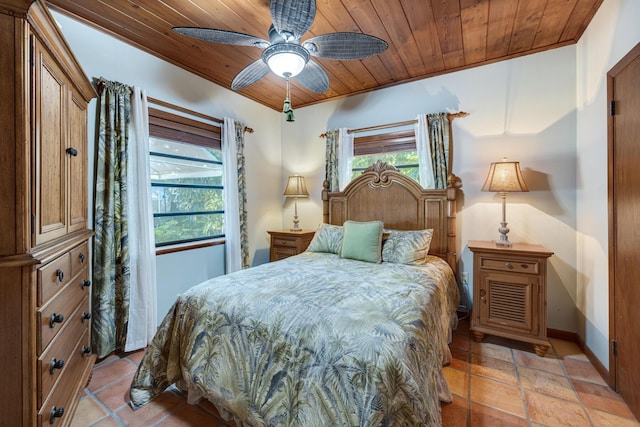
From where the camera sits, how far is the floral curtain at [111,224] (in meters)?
Result: 2.17

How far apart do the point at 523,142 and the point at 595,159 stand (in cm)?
62

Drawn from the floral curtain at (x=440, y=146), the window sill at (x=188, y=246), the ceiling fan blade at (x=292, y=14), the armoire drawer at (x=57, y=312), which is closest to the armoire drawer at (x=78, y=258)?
the armoire drawer at (x=57, y=312)

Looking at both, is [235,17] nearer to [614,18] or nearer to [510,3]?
[510,3]

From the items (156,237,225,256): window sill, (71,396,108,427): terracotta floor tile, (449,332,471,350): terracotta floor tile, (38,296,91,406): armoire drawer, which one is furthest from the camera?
(156,237,225,256): window sill

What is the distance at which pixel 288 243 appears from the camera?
352 centimetres

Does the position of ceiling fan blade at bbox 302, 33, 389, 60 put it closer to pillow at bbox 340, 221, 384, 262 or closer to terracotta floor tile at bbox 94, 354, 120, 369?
pillow at bbox 340, 221, 384, 262

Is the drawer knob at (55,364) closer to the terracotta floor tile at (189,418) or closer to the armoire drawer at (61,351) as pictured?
the armoire drawer at (61,351)

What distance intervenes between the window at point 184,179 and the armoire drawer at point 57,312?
1.08 metres

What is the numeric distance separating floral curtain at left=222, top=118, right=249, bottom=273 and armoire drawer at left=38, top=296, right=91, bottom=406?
1.52 m

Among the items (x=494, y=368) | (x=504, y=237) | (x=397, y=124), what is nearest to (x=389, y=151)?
(x=397, y=124)

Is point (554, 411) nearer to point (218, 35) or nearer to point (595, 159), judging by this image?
point (595, 159)

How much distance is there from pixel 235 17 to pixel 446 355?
2958mm

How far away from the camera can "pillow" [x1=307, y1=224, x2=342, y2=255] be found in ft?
9.68

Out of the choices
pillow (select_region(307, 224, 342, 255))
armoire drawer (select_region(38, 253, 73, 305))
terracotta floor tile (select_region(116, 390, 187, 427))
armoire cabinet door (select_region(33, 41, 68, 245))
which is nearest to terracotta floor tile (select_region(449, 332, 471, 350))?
pillow (select_region(307, 224, 342, 255))
